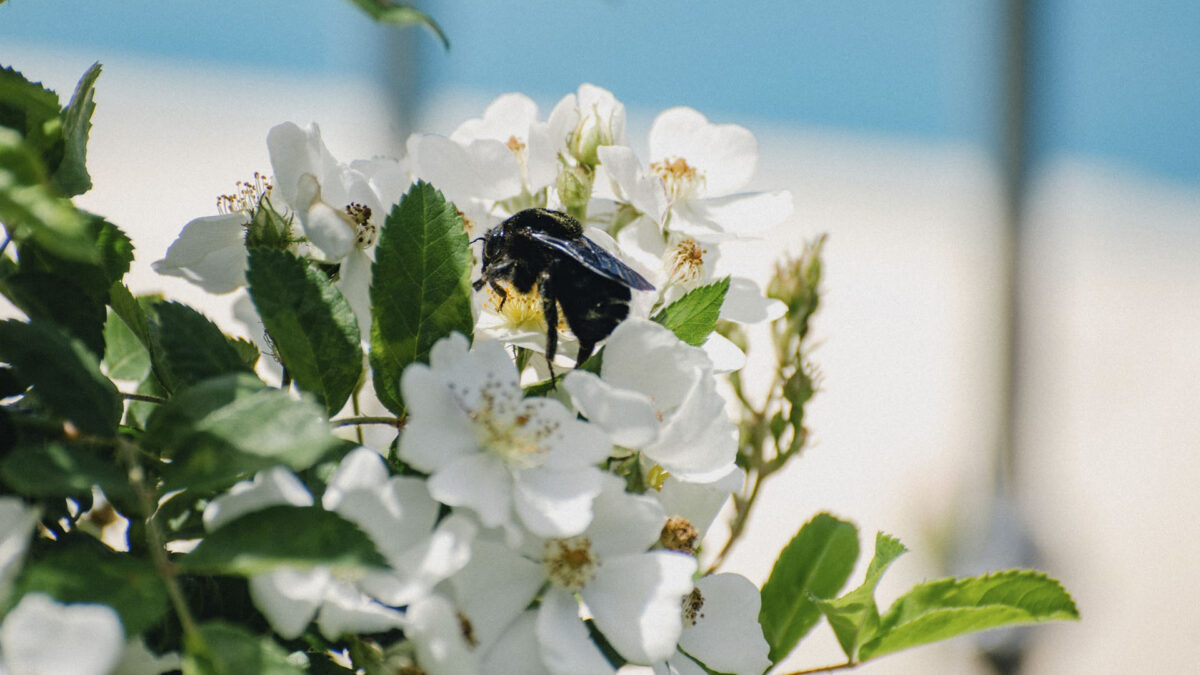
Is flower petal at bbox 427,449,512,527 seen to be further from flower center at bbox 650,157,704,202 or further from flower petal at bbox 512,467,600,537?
flower center at bbox 650,157,704,202

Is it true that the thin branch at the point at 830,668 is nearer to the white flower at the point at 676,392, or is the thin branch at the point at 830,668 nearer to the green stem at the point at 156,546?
the white flower at the point at 676,392

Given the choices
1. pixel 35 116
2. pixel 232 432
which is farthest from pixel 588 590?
pixel 35 116

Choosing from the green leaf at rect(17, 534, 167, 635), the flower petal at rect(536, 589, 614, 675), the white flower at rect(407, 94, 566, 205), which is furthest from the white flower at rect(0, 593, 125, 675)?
the white flower at rect(407, 94, 566, 205)

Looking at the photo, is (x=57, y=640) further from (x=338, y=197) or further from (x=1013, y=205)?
(x=1013, y=205)

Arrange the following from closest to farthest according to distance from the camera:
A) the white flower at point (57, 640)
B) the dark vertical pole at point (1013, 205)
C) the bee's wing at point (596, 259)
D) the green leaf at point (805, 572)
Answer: the white flower at point (57, 640) → the bee's wing at point (596, 259) → the green leaf at point (805, 572) → the dark vertical pole at point (1013, 205)

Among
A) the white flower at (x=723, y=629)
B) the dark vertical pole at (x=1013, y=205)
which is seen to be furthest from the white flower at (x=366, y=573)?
the dark vertical pole at (x=1013, y=205)

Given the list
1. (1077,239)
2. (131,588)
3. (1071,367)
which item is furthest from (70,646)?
(1077,239)

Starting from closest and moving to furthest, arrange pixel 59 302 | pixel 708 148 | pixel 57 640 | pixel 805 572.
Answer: pixel 57 640 < pixel 59 302 < pixel 805 572 < pixel 708 148
